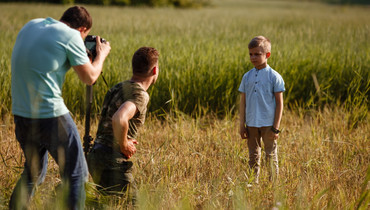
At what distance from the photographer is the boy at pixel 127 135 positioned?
98.5 inches

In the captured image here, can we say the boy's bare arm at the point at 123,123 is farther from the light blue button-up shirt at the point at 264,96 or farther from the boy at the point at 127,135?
the light blue button-up shirt at the point at 264,96

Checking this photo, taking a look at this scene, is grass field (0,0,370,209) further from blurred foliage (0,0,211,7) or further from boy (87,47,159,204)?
blurred foliage (0,0,211,7)

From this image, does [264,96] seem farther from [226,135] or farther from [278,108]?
[226,135]

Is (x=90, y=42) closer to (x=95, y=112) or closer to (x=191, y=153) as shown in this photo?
(x=191, y=153)

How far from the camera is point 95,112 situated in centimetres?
467

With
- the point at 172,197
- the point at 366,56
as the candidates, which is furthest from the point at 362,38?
the point at 172,197

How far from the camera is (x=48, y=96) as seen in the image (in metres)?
2.14

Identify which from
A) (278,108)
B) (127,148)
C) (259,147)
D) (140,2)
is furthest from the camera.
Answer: (140,2)

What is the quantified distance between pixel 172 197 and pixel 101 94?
2379 millimetres

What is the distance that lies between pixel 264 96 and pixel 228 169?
65 cm

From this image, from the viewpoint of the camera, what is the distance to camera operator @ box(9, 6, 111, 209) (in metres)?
2.11

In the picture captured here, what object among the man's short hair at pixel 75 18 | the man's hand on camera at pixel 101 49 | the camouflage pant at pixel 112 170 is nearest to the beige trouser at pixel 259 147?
the camouflage pant at pixel 112 170

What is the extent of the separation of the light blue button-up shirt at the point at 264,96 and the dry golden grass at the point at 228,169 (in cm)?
36

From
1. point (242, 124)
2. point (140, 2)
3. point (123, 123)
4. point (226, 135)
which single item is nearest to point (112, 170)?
point (123, 123)
